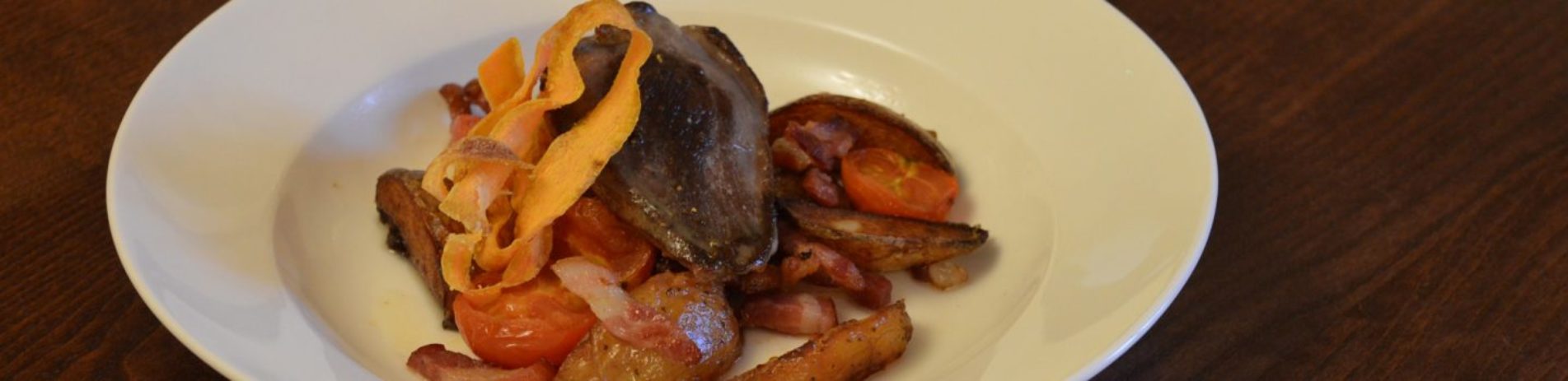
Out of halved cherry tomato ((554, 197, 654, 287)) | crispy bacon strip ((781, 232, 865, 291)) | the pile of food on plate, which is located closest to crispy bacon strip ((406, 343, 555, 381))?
the pile of food on plate

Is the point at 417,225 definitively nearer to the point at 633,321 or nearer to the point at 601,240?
the point at 601,240

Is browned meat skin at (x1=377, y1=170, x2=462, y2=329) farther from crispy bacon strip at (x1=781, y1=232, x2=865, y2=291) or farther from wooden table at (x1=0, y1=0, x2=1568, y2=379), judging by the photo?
crispy bacon strip at (x1=781, y1=232, x2=865, y2=291)

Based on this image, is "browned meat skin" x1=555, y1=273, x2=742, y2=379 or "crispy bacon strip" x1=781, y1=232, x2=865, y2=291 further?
"crispy bacon strip" x1=781, y1=232, x2=865, y2=291

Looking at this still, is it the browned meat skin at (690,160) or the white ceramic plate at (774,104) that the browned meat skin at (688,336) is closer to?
the browned meat skin at (690,160)

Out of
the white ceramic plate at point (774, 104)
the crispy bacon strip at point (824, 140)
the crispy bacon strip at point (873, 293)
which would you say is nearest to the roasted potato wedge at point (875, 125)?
the crispy bacon strip at point (824, 140)

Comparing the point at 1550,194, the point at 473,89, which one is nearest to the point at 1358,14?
the point at 1550,194

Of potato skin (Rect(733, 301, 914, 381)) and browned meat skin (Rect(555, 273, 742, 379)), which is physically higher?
browned meat skin (Rect(555, 273, 742, 379))

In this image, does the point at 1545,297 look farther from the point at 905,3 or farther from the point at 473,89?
the point at 473,89
